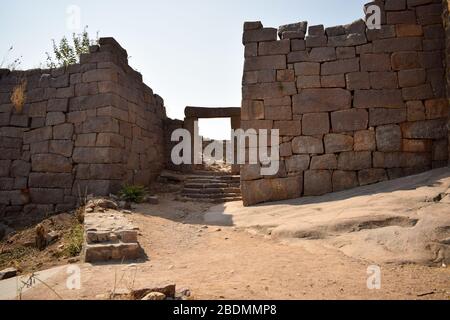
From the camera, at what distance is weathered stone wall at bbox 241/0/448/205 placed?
18.8ft

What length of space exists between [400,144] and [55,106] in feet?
24.0

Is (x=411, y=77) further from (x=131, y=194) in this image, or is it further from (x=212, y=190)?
(x=131, y=194)

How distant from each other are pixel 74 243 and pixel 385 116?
553cm

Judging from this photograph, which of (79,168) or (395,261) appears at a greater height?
(79,168)

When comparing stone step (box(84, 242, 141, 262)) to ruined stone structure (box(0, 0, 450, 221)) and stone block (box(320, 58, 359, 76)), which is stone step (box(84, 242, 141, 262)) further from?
stone block (box(320, 58, 359, 76))

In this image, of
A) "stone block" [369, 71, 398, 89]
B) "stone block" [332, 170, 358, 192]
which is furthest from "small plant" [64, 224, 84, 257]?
"stone block" [369, 71, 398, 89]

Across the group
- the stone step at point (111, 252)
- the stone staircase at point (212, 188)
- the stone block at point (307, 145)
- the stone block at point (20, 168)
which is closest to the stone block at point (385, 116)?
the stone block at point (307, 145)

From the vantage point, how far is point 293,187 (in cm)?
604

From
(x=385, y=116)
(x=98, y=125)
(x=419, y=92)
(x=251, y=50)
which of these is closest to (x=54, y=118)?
(x=98, y=125)

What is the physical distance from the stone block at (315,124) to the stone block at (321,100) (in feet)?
0.32

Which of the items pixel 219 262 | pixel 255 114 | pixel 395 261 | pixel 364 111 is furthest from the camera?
pixel 255 114

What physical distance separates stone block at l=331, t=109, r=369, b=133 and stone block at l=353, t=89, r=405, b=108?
0.50 feet
